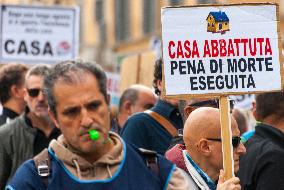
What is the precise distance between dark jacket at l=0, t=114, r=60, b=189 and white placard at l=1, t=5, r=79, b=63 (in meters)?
4.18

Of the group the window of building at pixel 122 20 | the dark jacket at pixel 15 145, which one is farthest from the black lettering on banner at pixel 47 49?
the window of building at pixel 122 20

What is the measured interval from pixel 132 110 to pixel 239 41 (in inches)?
138

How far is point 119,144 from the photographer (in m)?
3.91

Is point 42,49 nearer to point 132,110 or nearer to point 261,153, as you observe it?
point 132,110

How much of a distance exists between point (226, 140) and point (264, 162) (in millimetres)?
878

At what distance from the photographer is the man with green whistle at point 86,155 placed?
3.80m

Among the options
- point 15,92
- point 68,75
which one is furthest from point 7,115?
point 68,75

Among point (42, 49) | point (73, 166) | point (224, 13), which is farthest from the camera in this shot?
point (42, 49)

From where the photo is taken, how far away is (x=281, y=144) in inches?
213

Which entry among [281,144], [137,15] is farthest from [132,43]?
[281,144]

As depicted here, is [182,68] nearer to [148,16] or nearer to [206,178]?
[206,178]

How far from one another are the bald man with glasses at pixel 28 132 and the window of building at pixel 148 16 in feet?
86.2

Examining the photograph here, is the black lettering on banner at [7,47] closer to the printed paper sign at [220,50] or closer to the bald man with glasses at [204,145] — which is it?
the bald man with glasses at [204,145]

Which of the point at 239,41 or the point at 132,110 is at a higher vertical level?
the point at 239,41
